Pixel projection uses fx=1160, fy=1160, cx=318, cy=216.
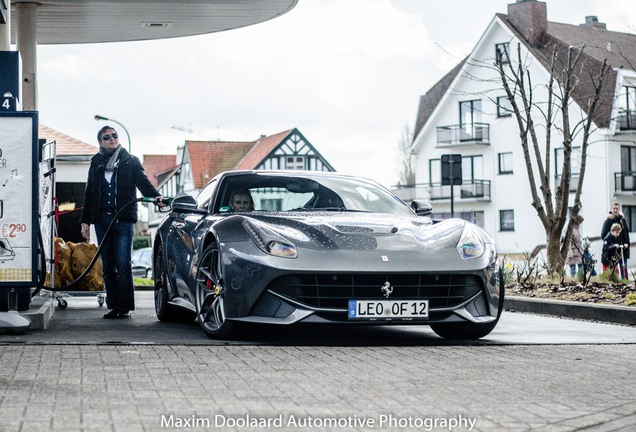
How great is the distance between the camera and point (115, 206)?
11.8 m

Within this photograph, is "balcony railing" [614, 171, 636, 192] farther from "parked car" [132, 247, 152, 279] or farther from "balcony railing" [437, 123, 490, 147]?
"parked car" [132, 247, 152, 279]

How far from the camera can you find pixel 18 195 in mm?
9719

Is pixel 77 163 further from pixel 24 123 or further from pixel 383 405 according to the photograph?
pixel 383 405

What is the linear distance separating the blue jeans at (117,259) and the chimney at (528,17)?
50048 mm

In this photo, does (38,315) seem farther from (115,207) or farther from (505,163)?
(505,163)

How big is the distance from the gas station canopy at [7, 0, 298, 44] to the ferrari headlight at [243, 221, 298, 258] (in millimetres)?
12355

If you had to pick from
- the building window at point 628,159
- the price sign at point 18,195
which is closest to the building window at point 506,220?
the building window at point 628,159

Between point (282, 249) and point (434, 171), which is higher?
point (434, 171)

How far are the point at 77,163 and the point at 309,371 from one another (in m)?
15.5

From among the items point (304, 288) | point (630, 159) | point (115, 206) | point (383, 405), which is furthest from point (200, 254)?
point (630, 159)

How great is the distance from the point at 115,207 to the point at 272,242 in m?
3.58

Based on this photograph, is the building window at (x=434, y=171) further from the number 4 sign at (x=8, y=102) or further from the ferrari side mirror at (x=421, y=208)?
the ferrari side mirror at (x=421, y=208)

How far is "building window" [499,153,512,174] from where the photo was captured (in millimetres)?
Result: 63312

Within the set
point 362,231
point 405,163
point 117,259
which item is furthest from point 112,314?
point 405,163
